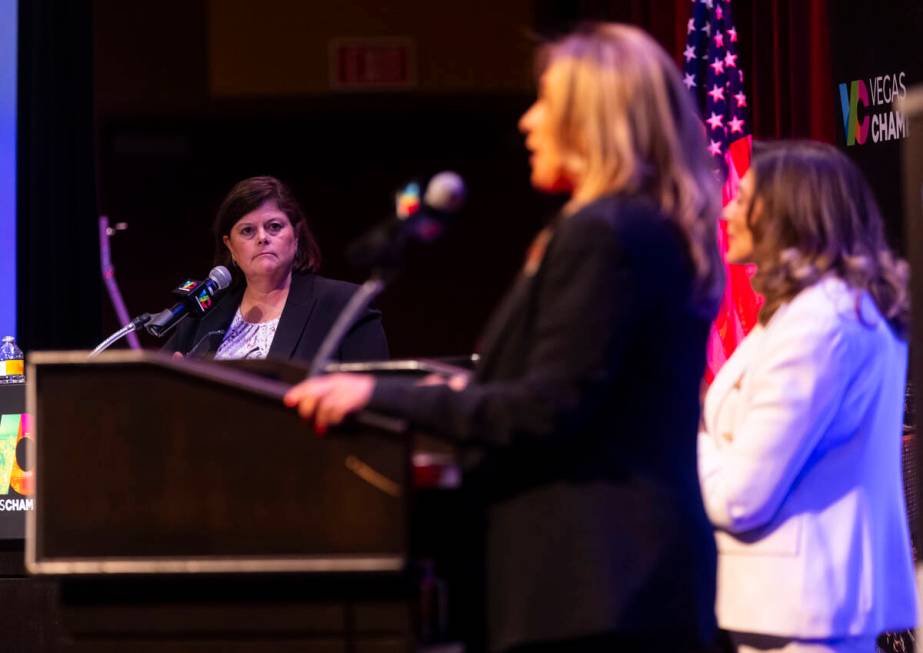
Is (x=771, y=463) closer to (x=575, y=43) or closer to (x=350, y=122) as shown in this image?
(x=575, y=43)

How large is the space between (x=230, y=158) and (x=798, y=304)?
725 cm

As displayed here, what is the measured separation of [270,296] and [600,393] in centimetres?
223

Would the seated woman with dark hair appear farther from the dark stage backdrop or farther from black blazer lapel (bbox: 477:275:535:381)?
the dark stage backdrop

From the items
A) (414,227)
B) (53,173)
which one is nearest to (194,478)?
(414,227)

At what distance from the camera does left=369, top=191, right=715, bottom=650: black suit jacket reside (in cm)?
161

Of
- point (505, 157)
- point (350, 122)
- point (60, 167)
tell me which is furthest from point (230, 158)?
point (60, 167)

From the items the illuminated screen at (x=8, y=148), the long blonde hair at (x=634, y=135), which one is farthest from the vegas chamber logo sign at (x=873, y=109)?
the illuminated screen at (x=8, y=148)

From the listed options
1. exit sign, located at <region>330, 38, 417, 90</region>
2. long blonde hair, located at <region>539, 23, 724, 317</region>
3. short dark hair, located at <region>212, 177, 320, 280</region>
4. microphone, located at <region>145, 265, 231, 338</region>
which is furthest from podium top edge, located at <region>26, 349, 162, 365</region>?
exit sign, located at <region>330, 38, 417, 90</region>

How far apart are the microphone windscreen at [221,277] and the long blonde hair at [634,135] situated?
2059 millimetres

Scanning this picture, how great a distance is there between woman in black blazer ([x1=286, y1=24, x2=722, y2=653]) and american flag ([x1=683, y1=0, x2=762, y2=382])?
2.84 meters

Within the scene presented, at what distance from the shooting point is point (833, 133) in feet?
14.2

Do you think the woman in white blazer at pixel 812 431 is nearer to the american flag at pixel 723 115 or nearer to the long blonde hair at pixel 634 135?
the long blonde hair at pixel 634 135

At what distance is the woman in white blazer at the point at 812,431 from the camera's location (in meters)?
2.17

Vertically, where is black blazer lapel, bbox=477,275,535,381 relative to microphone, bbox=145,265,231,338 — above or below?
below
